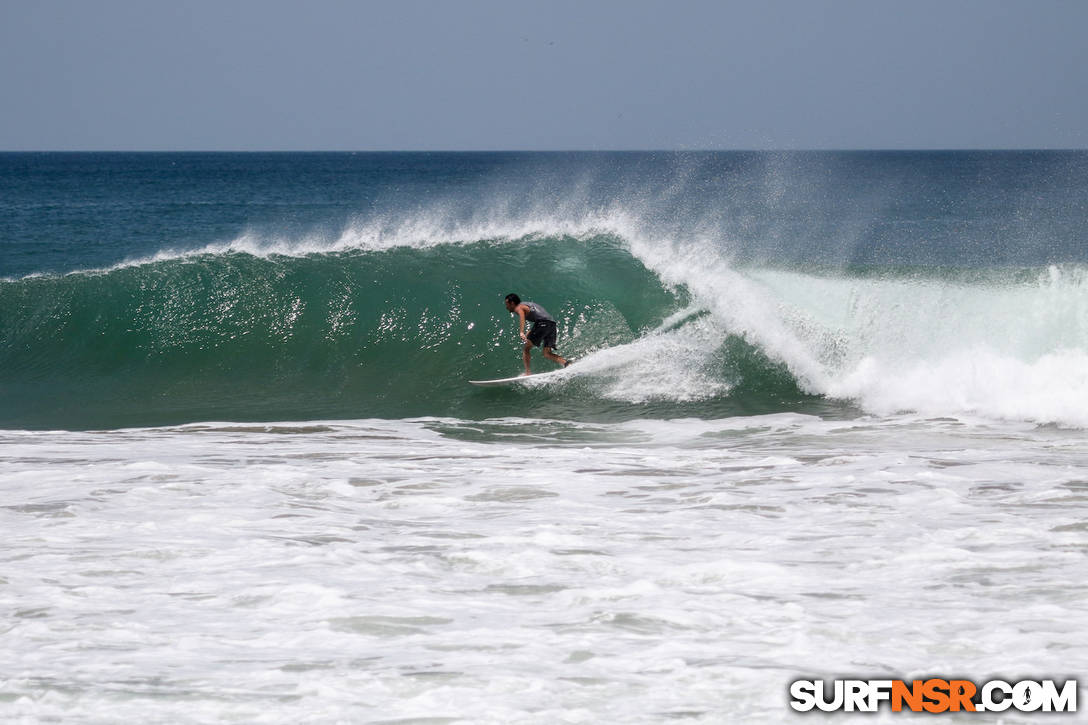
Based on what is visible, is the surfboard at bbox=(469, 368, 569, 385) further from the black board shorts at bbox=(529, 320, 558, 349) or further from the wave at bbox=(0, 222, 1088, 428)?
the black board shorts at bbox=(529, 320, 558, 349)

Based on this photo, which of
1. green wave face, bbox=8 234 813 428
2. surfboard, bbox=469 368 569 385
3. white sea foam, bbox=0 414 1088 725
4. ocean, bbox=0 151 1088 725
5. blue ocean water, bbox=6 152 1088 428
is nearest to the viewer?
white sea foam, bbox=0 414 1088 725

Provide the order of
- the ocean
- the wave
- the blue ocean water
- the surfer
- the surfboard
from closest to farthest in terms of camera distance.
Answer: the ocean, the wave, the blue ocean water, the surfboard, the surfer

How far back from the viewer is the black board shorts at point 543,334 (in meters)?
12.7

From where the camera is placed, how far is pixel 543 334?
12758 millimetres

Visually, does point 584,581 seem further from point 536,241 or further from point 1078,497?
→ point 536,241

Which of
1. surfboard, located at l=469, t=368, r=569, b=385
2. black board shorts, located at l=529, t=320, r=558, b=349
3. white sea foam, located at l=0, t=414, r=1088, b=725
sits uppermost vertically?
black board shorts, located at l=529, t=320, r=558, b=349

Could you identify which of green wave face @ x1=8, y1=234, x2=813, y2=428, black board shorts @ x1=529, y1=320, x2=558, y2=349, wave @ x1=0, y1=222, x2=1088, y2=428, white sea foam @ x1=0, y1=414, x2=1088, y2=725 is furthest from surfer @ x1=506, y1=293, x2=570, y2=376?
white sea foam @ x1=0, y1=414, x2=1088, y2=725

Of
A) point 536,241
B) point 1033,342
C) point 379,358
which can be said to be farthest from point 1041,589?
point 536,241

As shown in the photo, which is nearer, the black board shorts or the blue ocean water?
the blue ocean water

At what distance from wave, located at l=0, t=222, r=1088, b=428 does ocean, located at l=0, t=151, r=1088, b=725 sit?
0.18ft

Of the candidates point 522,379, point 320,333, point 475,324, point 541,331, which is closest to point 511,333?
point 475,324

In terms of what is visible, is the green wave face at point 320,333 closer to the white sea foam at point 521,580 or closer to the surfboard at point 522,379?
the surfboard at point 522,379

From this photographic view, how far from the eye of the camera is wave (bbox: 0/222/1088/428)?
11789mm

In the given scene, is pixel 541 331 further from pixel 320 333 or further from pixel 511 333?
pixel 320 333
